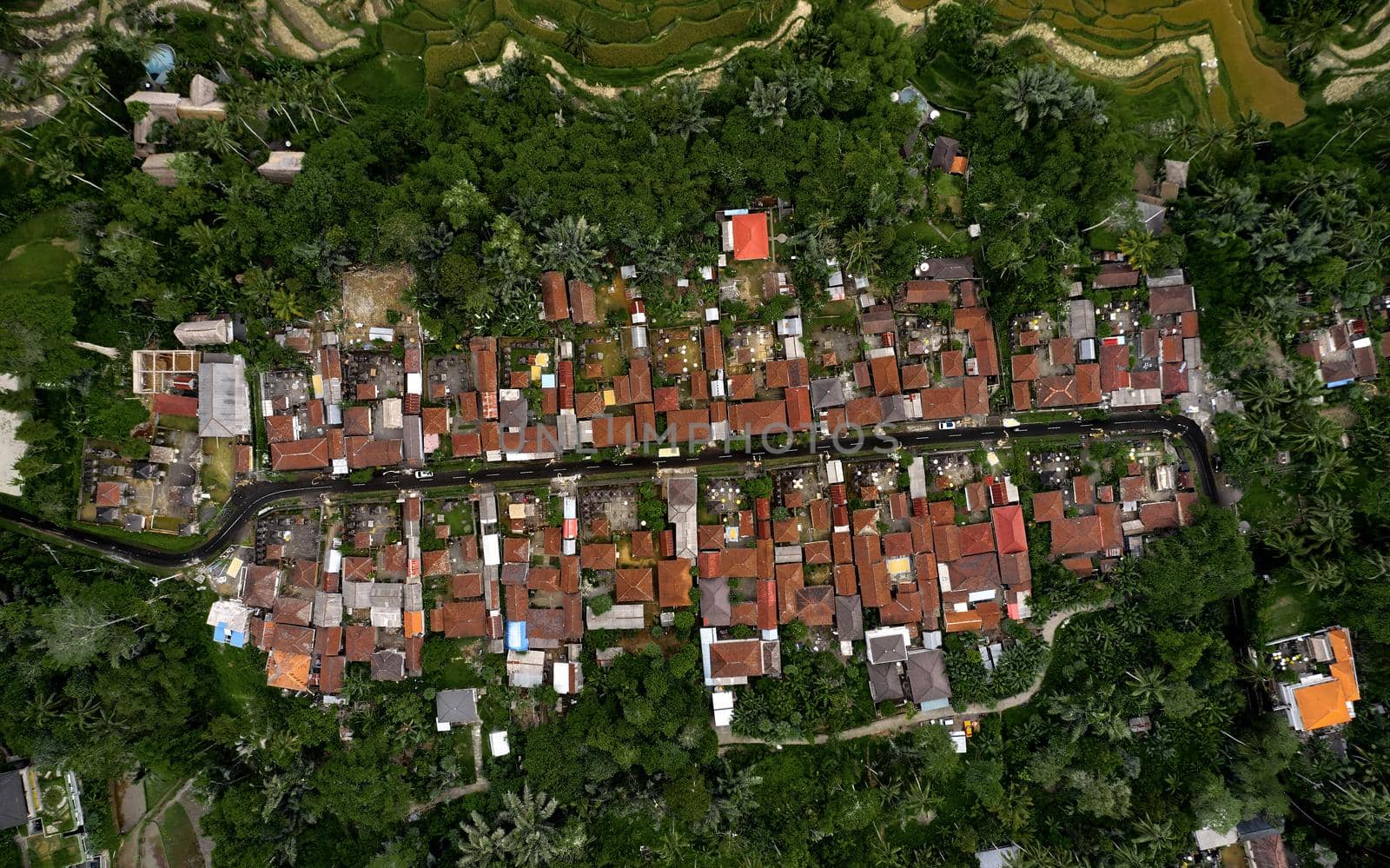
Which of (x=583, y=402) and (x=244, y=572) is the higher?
(x=583, y=402)

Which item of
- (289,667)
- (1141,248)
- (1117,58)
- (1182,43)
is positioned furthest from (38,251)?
(1182,43)

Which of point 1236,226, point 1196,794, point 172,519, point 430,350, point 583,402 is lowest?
point 1196,794

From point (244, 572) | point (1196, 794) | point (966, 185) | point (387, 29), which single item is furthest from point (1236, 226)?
point (244, 572)

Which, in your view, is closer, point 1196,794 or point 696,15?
point 1196,794

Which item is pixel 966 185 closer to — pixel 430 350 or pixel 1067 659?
pixel 1067 659

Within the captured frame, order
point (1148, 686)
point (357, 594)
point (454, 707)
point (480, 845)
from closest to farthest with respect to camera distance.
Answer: point (480, 845) < point (1148, 686) < point (454, 707) < point (357, 594)

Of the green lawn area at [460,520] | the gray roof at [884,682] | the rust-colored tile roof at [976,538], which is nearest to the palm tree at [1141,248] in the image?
the rust-colored tile roof at [976,538]

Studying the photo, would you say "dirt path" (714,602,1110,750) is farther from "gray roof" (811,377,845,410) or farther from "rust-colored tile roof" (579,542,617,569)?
"gray roof" (811,377,845,410)

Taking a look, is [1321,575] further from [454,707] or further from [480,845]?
[454,707]
